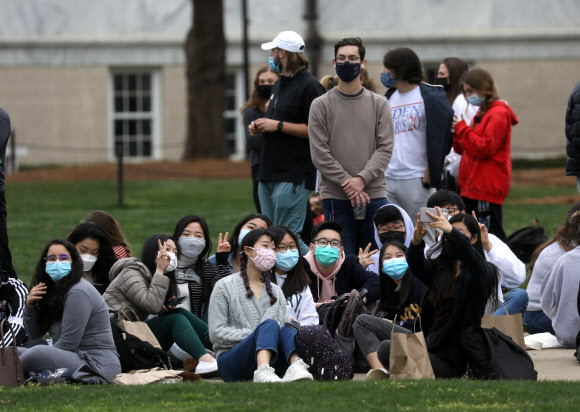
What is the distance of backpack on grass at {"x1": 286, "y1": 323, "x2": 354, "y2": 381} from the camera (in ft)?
24.2

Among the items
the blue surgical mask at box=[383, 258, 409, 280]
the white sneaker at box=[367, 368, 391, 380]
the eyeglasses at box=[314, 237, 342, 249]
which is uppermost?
the eyeglasses at box=[314, 237, 342, 249]

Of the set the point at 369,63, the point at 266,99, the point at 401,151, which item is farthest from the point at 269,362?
the point at 369,63

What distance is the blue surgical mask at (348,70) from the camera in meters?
9.10

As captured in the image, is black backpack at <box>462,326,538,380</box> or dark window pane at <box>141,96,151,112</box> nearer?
black backpack at <box>462,326,538,380</box>

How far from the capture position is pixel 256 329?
24.2 ft

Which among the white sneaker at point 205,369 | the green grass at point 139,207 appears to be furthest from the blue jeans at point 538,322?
the green grass at point 139,207

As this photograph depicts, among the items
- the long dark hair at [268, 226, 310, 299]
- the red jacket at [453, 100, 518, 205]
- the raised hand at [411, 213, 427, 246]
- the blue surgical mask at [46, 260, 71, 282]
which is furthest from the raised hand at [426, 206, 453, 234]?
the red jacket at [453, 100, 518, 205]

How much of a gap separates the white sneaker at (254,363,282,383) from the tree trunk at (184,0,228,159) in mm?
20569

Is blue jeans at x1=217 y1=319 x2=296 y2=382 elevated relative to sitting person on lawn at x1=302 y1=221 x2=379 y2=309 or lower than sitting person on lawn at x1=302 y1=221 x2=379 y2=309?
lower

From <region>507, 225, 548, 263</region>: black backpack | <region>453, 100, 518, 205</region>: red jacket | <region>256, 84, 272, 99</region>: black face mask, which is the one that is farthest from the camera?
<region>507, 225, 548, 263</region>: black backpack

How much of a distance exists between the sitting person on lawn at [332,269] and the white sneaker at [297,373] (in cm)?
137

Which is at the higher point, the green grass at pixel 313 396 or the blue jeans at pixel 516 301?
the blue jeans at pixel 516 301

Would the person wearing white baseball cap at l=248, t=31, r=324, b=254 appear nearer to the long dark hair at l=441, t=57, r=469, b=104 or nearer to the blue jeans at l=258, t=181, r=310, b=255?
the blue jeans at l=258, t=181, r=310, b=255

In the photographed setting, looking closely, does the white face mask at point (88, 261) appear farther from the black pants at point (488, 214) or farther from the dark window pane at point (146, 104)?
the dark window pane at point (146, 104)
